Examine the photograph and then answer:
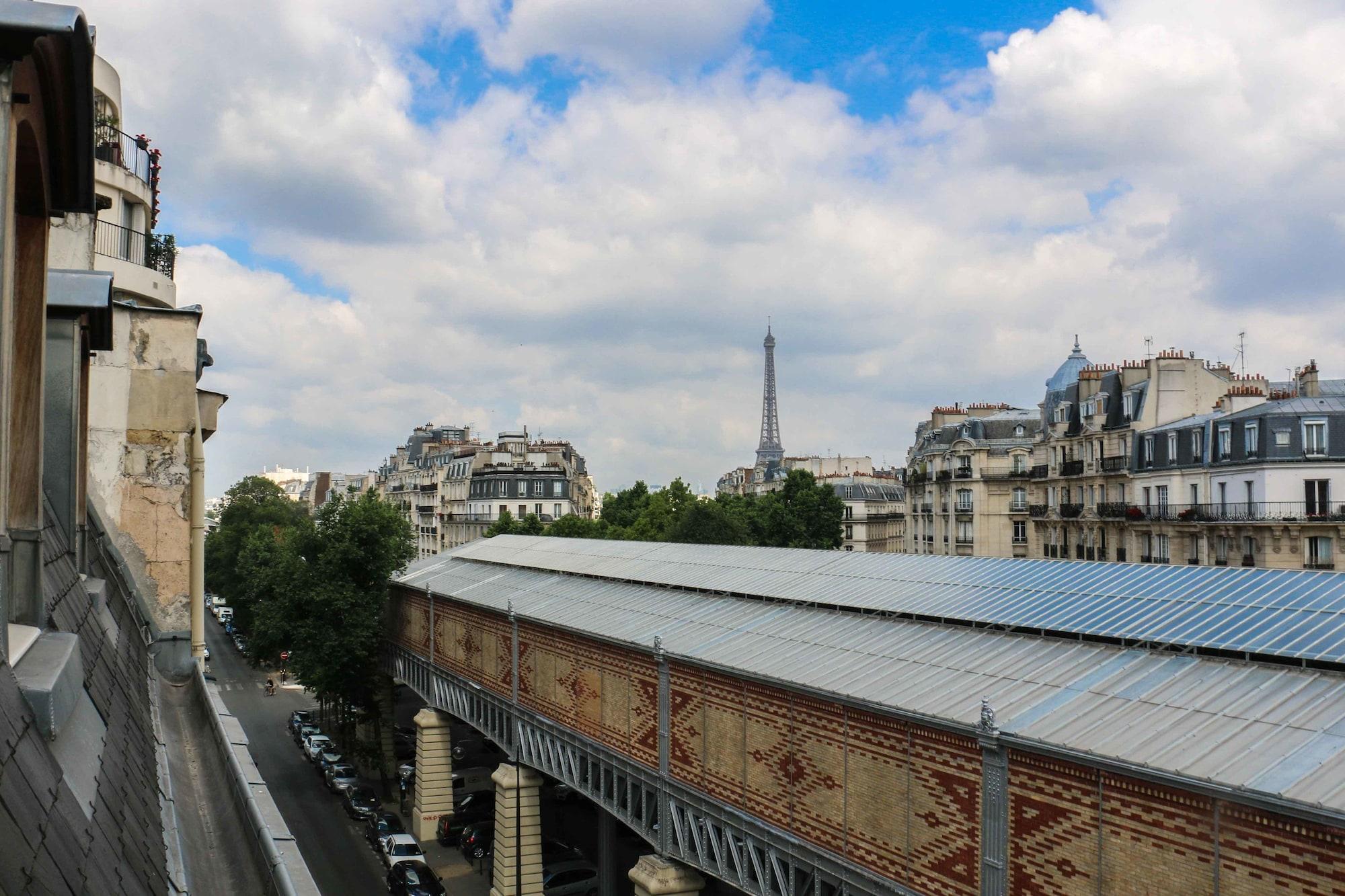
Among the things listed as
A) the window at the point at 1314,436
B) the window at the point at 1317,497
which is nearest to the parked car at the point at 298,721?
the window at the point at 1317,497

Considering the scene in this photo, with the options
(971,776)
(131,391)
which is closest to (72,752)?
(131,391)

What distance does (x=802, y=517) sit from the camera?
67875mm

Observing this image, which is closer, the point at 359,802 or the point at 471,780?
the point at 359,802

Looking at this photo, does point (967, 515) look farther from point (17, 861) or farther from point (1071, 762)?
point (17, 861)

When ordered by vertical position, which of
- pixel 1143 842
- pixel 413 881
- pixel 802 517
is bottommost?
pixel 413 881

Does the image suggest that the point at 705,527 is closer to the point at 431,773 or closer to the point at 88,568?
the point at 431,773

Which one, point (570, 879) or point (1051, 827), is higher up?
point (1051, 827)

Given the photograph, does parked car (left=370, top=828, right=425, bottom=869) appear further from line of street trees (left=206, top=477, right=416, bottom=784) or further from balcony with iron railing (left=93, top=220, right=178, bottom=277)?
balcony with iron railing (left=93, top=220, right=178, bottom=277)

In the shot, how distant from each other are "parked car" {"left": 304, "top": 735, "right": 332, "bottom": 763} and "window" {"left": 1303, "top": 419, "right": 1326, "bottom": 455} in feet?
124

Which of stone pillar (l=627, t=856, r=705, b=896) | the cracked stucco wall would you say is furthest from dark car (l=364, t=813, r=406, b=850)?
the cracked stucco wall

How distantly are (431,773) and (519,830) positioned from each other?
7.89 metres

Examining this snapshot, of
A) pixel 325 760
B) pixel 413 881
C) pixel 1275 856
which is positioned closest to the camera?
pixel 1275 856

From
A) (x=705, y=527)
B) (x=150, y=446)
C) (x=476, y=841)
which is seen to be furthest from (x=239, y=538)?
(x=150, y=446)

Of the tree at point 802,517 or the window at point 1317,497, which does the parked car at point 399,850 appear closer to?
the window at point 1317,497
